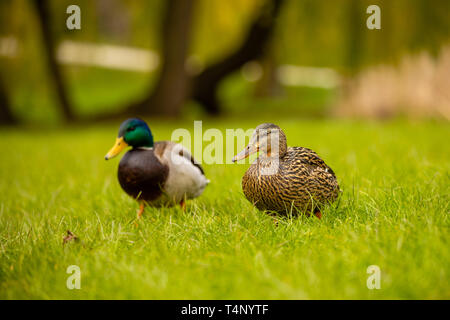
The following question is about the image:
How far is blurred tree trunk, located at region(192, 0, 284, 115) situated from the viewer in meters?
10.4

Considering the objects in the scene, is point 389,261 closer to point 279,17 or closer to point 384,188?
point 384,188

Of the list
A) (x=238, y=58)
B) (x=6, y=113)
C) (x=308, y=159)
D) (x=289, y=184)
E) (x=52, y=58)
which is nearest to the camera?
(x=289, y=184)

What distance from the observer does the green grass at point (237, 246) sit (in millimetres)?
1915

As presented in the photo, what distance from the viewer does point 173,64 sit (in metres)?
9.82

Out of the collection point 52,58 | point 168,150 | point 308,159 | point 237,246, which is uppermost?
point 52,58

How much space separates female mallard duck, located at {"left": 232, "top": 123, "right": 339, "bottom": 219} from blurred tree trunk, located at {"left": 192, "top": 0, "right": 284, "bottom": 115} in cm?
827

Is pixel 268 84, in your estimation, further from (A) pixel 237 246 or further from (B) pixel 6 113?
(A) pixel 237 246

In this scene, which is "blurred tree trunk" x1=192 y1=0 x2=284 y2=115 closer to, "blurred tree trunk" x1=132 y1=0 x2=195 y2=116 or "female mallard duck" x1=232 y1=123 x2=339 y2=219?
"blurred tree trunk" x1=132 y1=0 x2=195 y2=116

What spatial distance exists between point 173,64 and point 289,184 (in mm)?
7828

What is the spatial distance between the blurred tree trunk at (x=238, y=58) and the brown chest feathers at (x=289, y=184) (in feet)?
27.2

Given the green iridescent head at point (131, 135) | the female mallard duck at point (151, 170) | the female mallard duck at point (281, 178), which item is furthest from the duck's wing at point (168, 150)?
the female mallard duck at point (281, 178)

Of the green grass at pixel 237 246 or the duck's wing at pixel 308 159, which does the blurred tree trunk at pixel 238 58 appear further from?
the duck's wing at pixel 308 159

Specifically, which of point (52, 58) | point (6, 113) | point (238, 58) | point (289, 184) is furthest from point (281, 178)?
point (238, 58)

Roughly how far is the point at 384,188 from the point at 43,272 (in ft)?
6.80
